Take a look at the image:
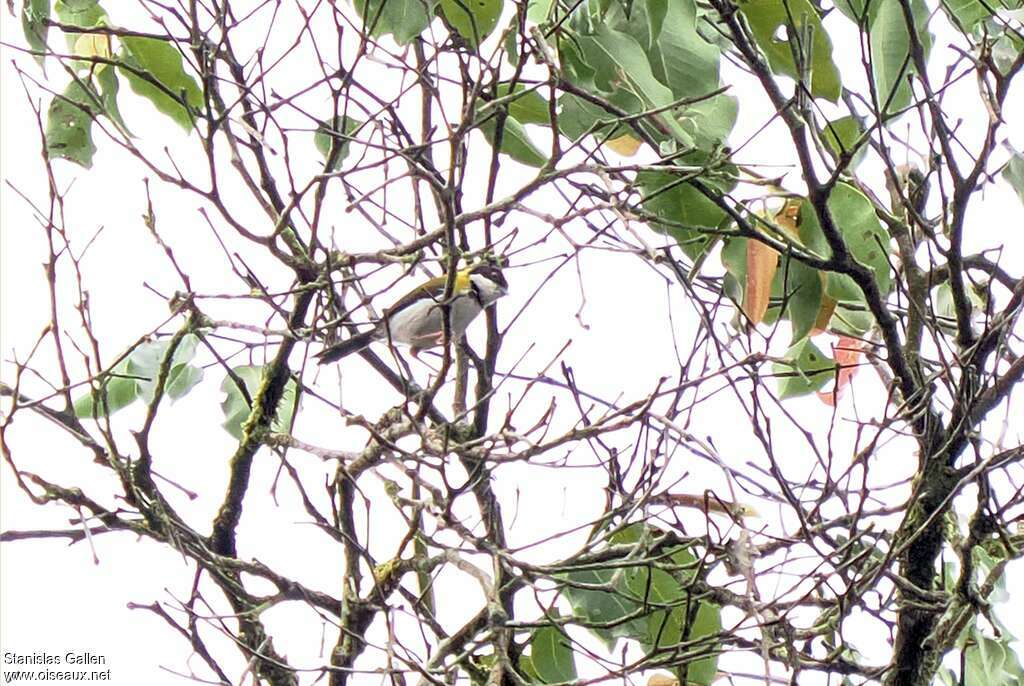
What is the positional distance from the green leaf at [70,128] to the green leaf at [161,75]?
0.12 meters

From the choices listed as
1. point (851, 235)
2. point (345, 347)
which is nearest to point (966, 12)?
point (851, 235)

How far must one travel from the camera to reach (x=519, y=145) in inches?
87.4

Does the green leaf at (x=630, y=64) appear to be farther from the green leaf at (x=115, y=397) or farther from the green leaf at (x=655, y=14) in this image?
the green leaf at (x=115, y=397)

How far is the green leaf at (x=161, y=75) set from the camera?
219 cm

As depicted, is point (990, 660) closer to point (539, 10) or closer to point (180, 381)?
point (539, 10)

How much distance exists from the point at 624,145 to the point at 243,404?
1229 mm

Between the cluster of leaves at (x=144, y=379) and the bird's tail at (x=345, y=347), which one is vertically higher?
the bird's tail at (x=345, y=347)

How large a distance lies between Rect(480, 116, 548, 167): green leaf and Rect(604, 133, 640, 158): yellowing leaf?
17cm

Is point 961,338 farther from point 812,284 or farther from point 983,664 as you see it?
point 983,664

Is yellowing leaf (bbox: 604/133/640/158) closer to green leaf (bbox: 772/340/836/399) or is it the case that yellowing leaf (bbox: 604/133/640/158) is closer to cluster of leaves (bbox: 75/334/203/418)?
green leaf (bbox: 772/340/836/399)

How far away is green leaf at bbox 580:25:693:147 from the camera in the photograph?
5.22 feet

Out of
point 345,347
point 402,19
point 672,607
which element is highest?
point 345,347

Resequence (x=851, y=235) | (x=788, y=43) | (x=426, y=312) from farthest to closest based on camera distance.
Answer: (x=426, y=312) → (x=851, y=235) → (x=788, y=43)

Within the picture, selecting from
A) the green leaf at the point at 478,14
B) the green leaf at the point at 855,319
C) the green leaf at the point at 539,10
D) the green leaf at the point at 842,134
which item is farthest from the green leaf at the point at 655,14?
the green leaf at the point at 855,319
